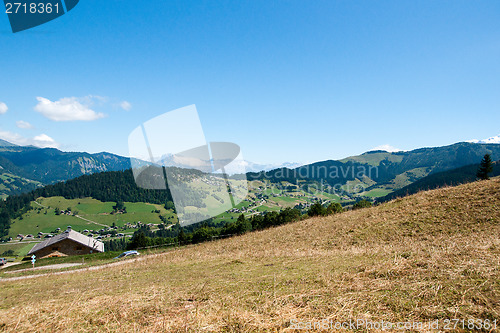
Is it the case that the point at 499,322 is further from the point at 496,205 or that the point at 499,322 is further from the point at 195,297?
the point at 496,205

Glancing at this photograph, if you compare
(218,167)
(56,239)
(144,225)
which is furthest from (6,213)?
(218,167)

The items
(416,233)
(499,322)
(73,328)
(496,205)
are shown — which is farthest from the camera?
(496,205)

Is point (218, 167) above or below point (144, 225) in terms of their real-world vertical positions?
above

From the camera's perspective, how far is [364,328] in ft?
10.6

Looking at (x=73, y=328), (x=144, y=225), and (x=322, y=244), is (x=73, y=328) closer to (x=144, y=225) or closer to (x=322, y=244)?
(x=322, y=244)

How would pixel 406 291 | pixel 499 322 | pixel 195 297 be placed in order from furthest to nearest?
pixel 195 297 → pixel 406 291 → pixel 499 322

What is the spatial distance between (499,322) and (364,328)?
161cm

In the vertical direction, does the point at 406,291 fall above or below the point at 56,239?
above

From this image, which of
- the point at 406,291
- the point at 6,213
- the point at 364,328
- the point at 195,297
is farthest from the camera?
A: the point at 6,213

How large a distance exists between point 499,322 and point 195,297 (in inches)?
196

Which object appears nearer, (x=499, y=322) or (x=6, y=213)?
(x=499, y=322)

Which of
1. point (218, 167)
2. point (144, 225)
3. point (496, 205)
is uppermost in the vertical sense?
point (218, 167)

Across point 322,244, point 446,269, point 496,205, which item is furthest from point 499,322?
point 496,205

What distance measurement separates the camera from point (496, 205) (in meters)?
18.5
